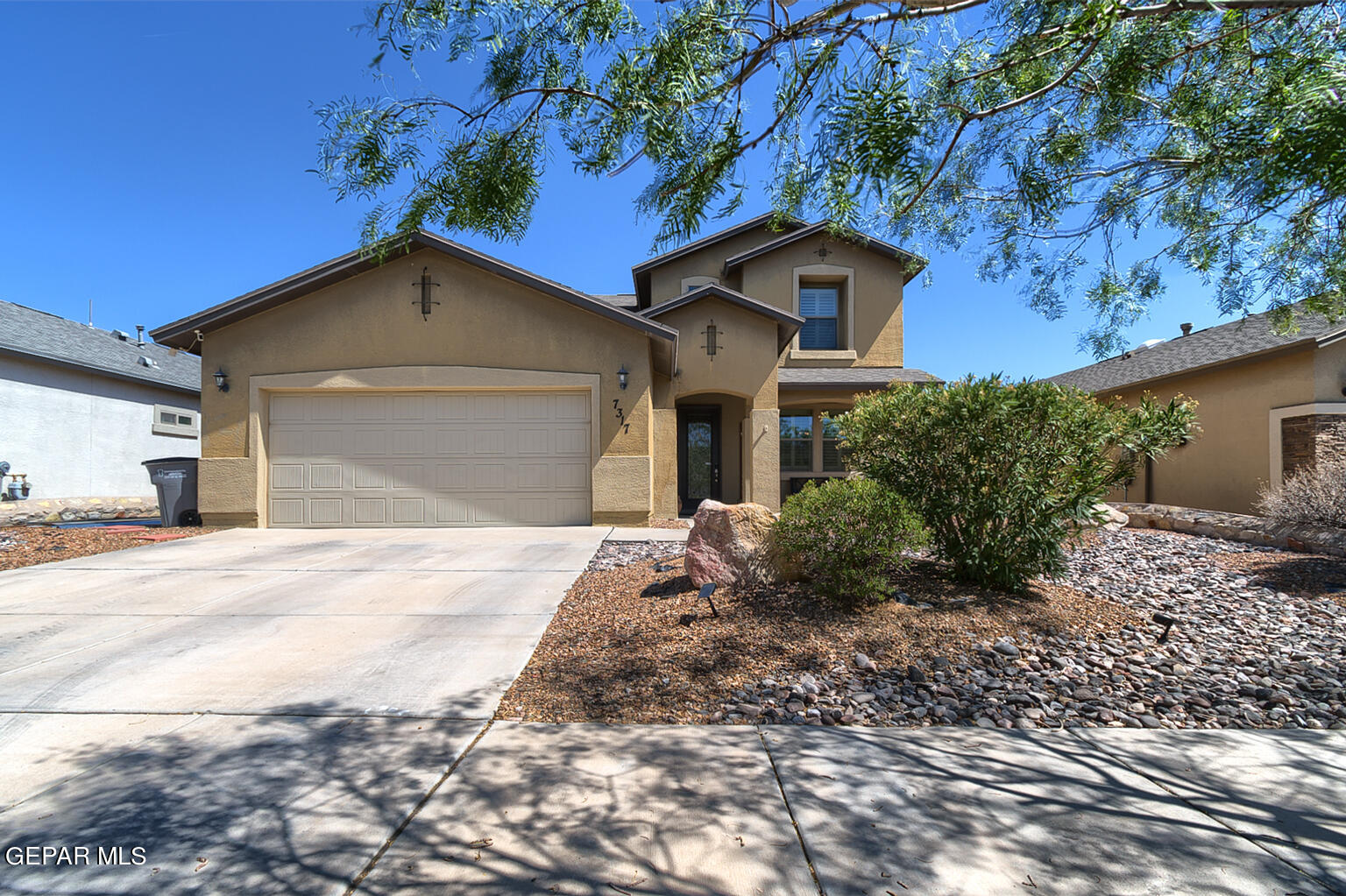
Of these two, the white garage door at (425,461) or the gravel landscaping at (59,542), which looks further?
the white garage door at (425,461)

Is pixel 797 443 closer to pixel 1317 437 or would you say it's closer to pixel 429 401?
pixel 429 401

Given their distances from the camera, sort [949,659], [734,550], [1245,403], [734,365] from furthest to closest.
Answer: [734,365], [1245,403], [734,550], [949,659]

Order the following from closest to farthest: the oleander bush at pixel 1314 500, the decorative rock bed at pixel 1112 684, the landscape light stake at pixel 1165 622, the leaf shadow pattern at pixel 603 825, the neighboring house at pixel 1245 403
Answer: the leaf shadow pattern at pixel 603 825 → the decorative rock bed at pixel 1112 684 → the landscape light stake at pixel 1165 622 → the oleander bush at pixel 1314 500 → the neighboring house at pixel 1245 403

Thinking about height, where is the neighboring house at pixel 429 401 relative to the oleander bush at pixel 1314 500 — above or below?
above

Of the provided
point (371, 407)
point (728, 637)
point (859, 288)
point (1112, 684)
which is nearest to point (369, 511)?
point (371, 407)

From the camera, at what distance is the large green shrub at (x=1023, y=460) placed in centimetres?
468

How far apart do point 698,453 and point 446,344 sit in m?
7.08

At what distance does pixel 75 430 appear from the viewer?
1447 centimetres

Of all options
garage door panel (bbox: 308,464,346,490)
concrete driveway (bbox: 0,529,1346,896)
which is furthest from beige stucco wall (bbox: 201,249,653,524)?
concrete driveway (bbox: 0,529,1346,896)

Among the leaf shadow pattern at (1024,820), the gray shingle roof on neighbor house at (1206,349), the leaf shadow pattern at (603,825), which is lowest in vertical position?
the leaf shadow pattern at (1024,820)

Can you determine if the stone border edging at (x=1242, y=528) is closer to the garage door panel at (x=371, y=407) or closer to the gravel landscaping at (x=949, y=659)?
the gravel landscaping at (x=949, y=659)

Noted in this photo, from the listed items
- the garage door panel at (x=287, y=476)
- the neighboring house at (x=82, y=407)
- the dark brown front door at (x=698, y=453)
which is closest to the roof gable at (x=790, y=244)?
the dark brown front door at (x=698, y=453)

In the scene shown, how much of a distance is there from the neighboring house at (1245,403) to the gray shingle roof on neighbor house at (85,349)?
21948mm

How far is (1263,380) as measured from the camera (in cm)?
1168
